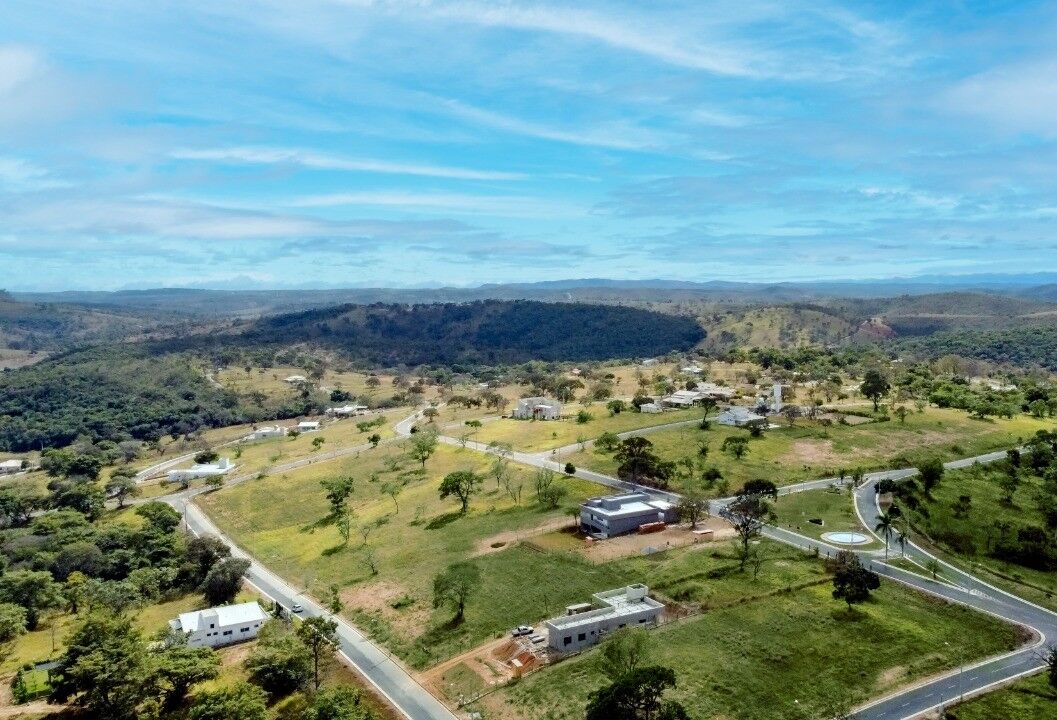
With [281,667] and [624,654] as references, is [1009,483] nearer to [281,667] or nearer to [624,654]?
[624,654]

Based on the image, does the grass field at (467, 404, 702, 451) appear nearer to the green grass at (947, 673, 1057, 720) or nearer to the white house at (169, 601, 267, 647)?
the white house at (169, 601, 267, 647)

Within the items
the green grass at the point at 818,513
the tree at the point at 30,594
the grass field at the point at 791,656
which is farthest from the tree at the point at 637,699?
the tree at the point at 30,594

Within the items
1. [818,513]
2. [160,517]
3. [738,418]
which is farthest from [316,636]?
[738,418]

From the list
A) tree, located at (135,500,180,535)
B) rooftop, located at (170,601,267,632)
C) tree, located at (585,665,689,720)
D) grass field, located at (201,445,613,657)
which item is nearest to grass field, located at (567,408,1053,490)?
grass field, located at (201,445,613,657)

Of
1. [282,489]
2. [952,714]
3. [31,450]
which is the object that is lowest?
[31,450]

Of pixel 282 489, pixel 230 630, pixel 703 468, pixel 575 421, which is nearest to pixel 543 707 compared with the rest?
pixel 230 630

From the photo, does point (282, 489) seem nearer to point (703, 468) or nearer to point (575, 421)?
point (575, 421)

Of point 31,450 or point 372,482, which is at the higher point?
point 372,482
